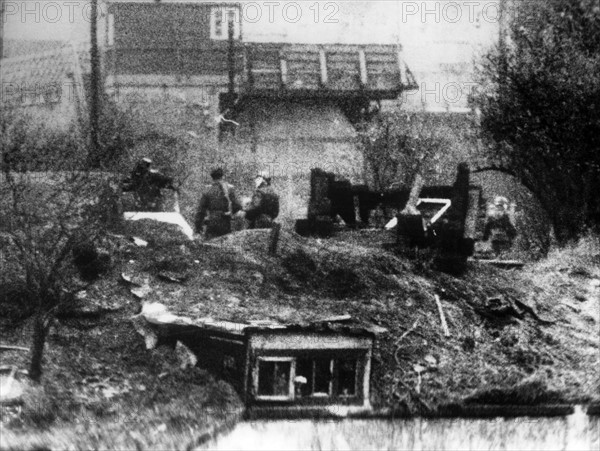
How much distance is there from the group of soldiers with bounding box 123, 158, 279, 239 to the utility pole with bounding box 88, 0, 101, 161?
1.00 feet

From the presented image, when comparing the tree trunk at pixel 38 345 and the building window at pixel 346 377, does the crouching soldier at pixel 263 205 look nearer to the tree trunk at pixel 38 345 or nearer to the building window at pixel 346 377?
the building window at pixel 346 377

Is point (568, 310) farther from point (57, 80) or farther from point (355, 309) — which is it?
point (57, 80)

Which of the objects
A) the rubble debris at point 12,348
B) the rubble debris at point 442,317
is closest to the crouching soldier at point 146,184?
the rubble debris at point 12,348

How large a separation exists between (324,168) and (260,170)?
1.40 ft

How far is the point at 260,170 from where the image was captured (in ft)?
17.7

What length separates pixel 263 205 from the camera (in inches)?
212

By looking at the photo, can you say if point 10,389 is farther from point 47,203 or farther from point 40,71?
point 40,71

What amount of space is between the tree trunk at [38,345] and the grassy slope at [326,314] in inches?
2.3

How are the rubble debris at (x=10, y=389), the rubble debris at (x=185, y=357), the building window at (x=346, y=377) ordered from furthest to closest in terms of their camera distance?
the building window at (x=346, y=377)
the rubble debris at (x=185, y=357)
the rubble debris at (x=10, y=389)

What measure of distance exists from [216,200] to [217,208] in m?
0.05

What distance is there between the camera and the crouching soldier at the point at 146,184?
529cm

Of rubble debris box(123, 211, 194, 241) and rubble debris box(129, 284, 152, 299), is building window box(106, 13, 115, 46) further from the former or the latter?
rubble debris box(129, 284, 152, 299)

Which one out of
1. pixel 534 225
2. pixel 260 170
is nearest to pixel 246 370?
pixel 260 170

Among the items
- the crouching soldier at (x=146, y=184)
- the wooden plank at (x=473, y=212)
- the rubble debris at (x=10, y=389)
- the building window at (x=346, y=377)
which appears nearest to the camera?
the rubble debris at (x=10, y=389)
